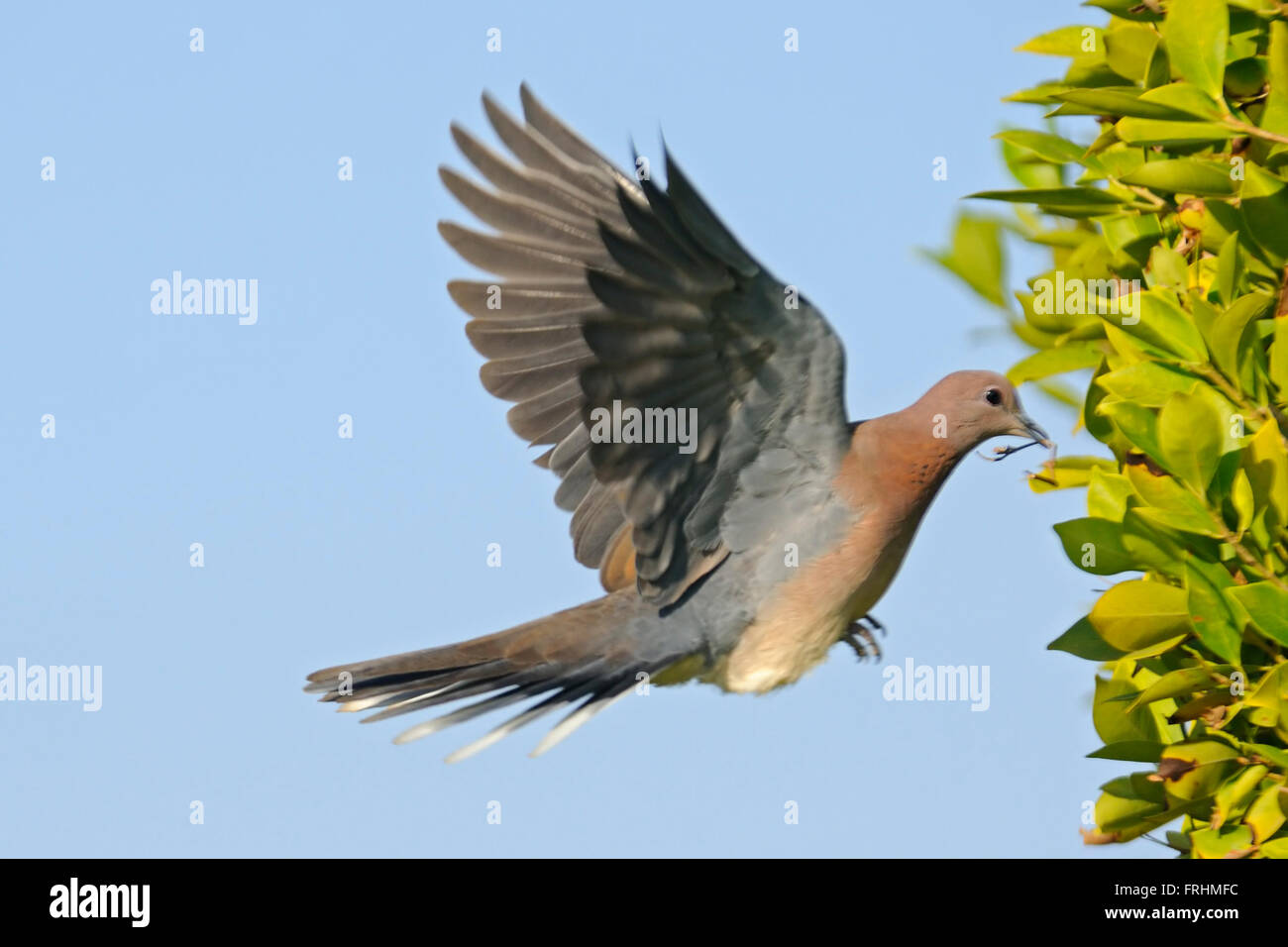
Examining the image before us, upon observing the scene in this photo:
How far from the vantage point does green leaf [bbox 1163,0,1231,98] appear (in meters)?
2.27

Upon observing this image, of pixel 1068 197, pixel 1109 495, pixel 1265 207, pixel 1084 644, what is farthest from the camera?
pixel 1068 197

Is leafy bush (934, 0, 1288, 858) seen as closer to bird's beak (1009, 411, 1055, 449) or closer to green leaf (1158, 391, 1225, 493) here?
green leaf (1158, 391, 1225, 493)

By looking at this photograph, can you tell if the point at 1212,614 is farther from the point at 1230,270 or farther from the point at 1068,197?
the point at 1068,197

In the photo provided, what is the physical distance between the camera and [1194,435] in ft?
7.10

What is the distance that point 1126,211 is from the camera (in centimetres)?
272

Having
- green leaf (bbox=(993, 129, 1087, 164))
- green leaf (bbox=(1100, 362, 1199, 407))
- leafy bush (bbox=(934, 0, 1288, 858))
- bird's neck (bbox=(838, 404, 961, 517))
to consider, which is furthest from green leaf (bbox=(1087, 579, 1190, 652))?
bird's neck (bbox=(838, 404, 961, 517))

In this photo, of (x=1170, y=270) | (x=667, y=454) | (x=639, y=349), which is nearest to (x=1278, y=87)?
(x=1170, y=270)

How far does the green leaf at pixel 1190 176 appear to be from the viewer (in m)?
2.35

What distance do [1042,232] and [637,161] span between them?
3.08 ft

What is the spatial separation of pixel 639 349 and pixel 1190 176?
1.48m

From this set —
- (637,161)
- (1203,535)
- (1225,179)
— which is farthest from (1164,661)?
(637,161)

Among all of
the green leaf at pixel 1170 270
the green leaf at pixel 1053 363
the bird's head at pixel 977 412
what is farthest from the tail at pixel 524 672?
the green leaf at pixel 1170 270

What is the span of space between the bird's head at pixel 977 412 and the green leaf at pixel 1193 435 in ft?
6.67
